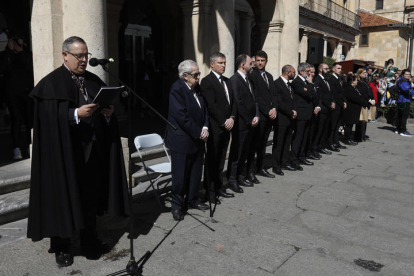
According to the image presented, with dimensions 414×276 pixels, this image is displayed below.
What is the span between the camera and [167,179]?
5664mm

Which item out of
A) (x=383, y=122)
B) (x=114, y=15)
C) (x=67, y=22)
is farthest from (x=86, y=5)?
(x=383, y=122)

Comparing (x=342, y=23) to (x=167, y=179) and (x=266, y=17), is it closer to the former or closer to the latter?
(x=266, y=17)

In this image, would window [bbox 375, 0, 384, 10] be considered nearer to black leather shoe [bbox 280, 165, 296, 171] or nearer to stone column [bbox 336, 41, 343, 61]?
stone column [bbox 336, 41, 343, 61]

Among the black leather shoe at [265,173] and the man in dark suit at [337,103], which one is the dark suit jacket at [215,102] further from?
the man in dark suit at [337,103]

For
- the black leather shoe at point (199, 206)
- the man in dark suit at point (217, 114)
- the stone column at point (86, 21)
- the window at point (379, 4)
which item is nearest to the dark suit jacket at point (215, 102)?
the man in dark suit at point (217, 114)

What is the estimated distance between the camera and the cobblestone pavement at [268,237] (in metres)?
3.29

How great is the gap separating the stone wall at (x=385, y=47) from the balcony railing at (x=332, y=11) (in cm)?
689

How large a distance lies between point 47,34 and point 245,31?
1469 cm

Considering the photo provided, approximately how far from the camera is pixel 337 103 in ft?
28.0

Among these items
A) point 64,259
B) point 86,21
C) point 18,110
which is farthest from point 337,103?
point 64,259

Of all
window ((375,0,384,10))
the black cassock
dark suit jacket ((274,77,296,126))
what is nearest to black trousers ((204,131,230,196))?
dark suit jacket ((274,77,296,126))

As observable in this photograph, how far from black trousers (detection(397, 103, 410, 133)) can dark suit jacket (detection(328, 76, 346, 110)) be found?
3149mm

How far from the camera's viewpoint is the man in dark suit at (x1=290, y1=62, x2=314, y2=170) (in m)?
6.80

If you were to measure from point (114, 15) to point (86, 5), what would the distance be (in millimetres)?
6123
